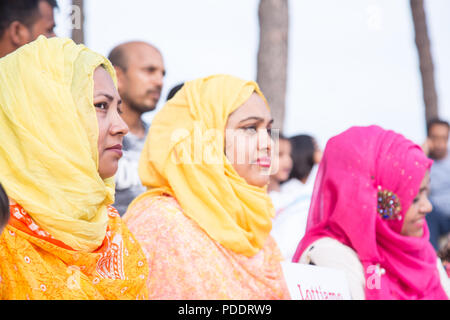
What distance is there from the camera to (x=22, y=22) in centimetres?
307

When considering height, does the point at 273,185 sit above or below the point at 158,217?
below

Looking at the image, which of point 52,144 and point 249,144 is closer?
point 52,144

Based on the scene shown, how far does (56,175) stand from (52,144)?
0.28ft

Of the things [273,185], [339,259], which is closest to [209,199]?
[339,259]

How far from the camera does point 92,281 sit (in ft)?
5.98

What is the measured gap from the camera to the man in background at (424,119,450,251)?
19.0ft

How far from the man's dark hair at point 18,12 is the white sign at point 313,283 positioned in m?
1.70

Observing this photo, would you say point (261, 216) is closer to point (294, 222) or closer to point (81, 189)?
point (81, 189)

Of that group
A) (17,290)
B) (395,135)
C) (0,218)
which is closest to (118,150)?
(17,290)

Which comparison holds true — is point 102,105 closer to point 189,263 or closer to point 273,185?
point 189,263

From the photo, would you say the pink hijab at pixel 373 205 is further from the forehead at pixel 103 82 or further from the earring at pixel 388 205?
the forehead at pixel 103 82

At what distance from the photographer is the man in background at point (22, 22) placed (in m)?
3.02

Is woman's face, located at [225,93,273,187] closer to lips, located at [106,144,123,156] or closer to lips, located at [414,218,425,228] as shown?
lips, located at [106,144,123,156]

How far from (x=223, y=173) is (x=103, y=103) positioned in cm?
74
